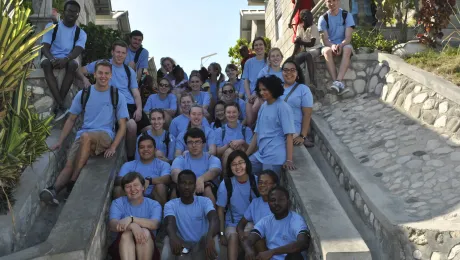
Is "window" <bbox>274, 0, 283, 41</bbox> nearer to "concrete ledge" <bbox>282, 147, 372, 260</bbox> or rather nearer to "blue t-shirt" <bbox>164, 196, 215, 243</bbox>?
"concrete ledge" <bbox>282, 147, 372, 260</bbox>

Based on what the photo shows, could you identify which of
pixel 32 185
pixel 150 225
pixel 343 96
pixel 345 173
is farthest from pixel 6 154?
pixel 343 96

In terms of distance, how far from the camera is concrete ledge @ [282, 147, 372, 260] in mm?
5289

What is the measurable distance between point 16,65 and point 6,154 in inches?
39.6

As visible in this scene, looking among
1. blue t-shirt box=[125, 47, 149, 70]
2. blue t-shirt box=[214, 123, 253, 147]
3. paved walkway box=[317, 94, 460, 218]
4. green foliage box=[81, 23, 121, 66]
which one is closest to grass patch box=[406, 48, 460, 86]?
paved walkway box=[317, 94, 460, 218]

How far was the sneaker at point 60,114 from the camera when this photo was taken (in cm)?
811

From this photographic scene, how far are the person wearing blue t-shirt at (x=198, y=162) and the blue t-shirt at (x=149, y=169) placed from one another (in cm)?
9

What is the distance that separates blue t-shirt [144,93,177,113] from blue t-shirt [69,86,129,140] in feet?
7.13

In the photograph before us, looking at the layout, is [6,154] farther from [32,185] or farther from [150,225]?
[150,225]

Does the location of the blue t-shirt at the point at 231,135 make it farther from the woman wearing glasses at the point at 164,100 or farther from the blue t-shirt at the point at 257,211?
the blue t-shirt at the point at 257,211

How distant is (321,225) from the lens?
5664mm

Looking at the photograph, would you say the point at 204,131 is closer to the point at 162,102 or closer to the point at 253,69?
the point at 162,102

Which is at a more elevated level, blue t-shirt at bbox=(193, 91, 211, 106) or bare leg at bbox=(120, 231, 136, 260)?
blue t-shirt at bbox=(193, 91, 211, 106)

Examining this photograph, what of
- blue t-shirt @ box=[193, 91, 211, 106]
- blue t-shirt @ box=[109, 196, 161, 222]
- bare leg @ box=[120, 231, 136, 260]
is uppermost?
blue t-shirt @ box=[193, 91, 211, 106]

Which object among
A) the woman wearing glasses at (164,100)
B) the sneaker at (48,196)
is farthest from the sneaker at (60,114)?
the sneaker at (48,196)
